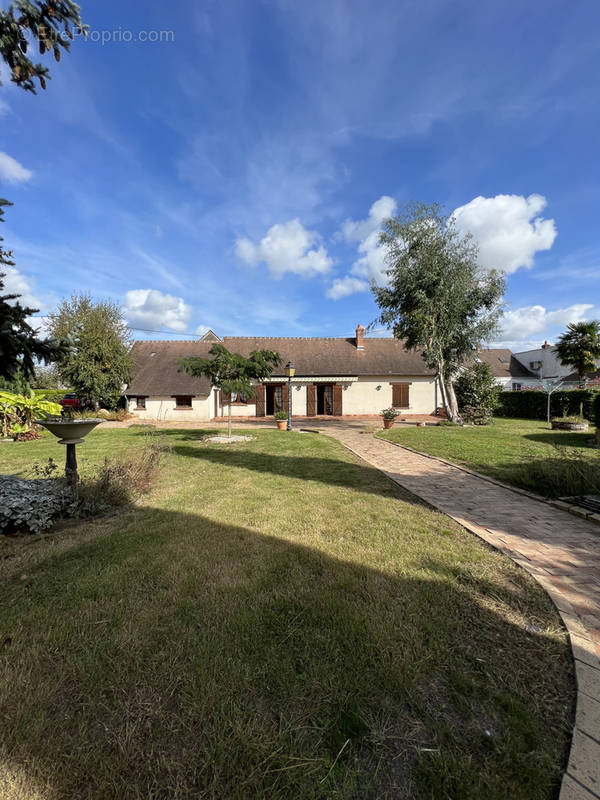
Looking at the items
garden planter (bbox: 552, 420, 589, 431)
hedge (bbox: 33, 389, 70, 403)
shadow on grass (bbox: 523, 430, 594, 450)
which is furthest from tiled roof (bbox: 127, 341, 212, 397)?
garden planter (bbox: 552, 420, 589, 431)

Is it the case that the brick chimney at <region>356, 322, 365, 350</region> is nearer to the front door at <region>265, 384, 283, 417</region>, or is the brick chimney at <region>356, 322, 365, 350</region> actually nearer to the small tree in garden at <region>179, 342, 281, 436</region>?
the front door at <region>265, 384, 283, 417</region>

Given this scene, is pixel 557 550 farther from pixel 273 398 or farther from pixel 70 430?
pixel 273 398

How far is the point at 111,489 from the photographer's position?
5.04 metres

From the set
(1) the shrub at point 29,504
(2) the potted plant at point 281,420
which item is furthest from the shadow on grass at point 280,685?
(2) the potted plant at point 281,420

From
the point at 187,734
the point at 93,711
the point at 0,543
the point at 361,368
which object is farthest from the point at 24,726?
the point at 361,368

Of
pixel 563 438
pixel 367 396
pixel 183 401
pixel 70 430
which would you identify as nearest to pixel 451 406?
pixel 563 438

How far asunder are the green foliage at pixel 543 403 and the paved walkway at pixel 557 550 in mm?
12565

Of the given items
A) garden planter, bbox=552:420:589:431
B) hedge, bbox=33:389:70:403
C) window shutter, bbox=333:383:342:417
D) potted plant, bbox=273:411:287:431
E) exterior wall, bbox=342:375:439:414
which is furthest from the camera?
hedge, bbox=33:389:70:403

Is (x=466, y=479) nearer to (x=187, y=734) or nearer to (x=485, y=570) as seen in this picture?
(x=485, y=570)

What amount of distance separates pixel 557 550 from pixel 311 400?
18.6m

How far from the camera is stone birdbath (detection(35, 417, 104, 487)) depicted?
13.8 feet

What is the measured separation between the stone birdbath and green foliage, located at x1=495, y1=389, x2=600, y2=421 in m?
17.9

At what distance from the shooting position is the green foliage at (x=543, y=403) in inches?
629

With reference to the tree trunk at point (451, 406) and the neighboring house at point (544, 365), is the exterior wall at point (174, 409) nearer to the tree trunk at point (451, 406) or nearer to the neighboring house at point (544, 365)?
the tree trunk at point (451, 406)
